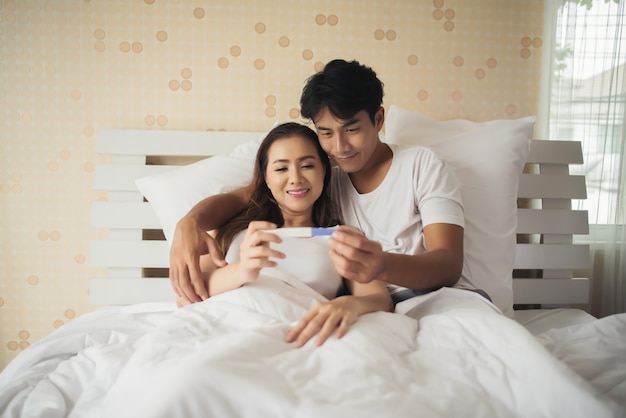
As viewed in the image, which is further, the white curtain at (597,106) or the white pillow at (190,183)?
the white curtain at (597,106)

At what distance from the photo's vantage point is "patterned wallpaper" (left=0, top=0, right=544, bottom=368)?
1.90 meters

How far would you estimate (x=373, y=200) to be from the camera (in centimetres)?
149

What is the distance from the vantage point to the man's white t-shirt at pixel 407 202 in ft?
4.49

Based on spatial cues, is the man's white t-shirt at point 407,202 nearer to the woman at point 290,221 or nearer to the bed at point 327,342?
the woman at point 290,221

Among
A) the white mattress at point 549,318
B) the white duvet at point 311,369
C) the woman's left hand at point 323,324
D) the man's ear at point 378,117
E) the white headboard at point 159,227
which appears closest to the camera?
the white duvet at point 311,369

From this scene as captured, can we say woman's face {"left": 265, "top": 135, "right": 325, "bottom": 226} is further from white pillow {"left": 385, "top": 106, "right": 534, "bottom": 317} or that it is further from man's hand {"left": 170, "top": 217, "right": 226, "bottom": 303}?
white pillow {"left": 385, "top": 106, "right": 534, "bottom": 317}

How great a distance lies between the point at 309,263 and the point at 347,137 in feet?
1.27

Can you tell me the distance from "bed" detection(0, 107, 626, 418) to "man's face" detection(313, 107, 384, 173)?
38 cm

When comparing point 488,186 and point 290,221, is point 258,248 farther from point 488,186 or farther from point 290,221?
point 488,186

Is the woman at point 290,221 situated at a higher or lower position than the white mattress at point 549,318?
higher

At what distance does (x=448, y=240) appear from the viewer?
4.27ft

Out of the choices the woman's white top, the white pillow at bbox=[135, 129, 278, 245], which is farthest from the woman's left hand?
the white pillow at bbox=[135, 129, 278, 245]

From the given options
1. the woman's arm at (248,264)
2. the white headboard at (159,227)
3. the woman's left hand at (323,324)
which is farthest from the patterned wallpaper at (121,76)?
the woman's left hand at (323,324)

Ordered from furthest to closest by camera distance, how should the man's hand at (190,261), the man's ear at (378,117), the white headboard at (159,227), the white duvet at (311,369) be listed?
the white headboard at (159,227) → the man's ear at (378,117) → the man's hand at (190,261) → the white duvet at (311,369)
